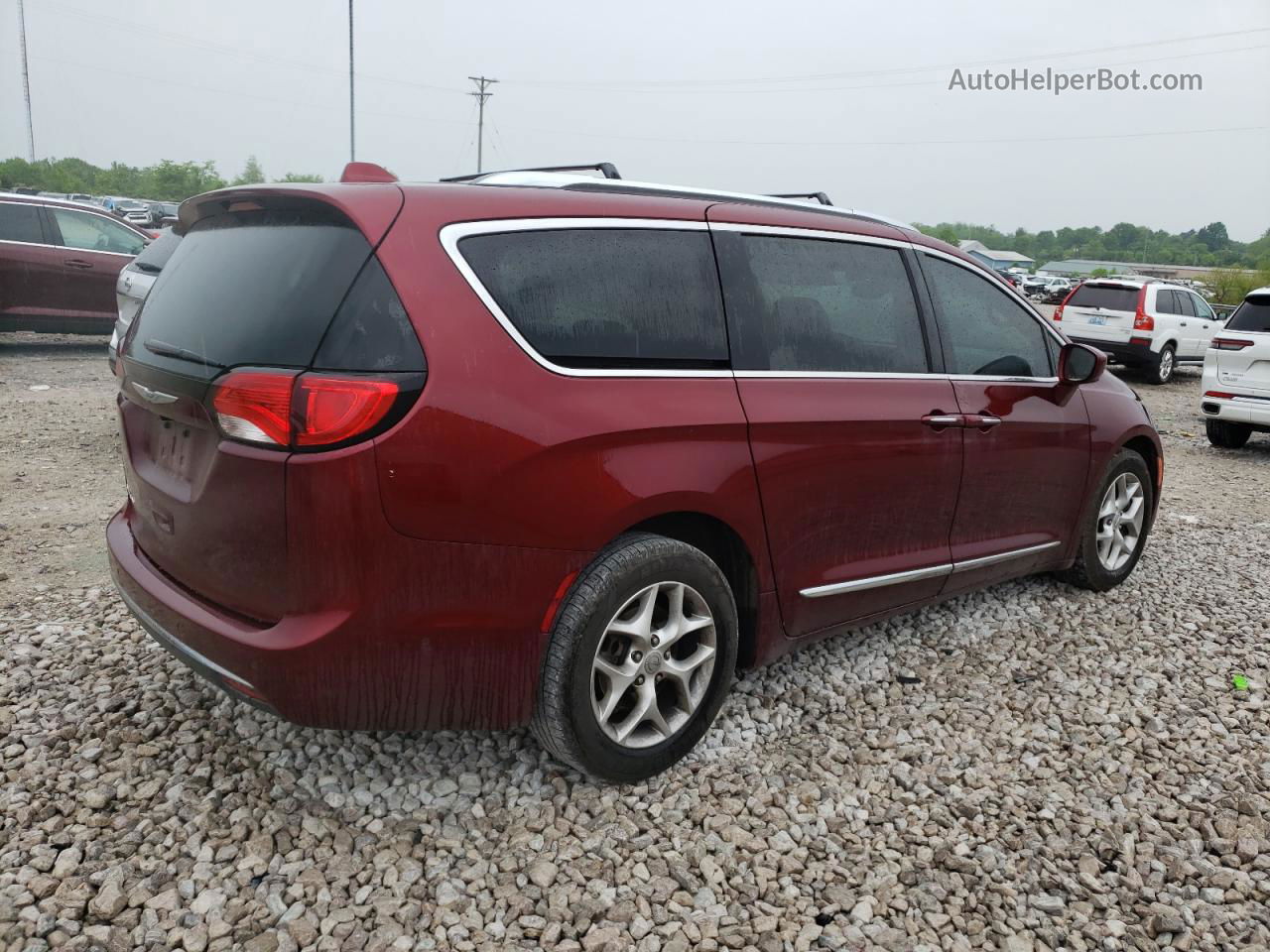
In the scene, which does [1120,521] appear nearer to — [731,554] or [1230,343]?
[731,554]

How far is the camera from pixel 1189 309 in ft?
53.5

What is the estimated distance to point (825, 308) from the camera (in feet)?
10.8

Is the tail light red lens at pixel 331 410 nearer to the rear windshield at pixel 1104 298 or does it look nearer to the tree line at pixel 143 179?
the rear windshield at pixel 1104 298

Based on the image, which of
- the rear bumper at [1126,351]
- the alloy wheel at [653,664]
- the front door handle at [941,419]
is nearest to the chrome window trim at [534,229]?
the alloy wheel at [653,664]

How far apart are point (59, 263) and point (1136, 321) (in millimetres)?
15405

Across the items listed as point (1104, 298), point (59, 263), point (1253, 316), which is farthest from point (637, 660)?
point (1104, 298)

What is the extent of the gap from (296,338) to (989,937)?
2.23m

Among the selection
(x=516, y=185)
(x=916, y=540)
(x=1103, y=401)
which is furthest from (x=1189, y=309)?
(x=516, y=185)

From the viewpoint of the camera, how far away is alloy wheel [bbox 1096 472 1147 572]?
4.68 metres

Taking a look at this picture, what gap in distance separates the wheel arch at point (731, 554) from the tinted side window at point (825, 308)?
51 cm

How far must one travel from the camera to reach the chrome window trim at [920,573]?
10.6 feet

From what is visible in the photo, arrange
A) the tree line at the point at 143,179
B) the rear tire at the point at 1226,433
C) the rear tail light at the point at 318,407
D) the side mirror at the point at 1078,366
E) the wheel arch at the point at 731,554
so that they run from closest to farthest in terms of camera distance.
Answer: the rear tail light at the point at 318,407
the wheel arch at the point at 731,554
the side mirror at the point at 1078,366
the rear tire at the point at 1226,433
the tree line at the point at 143,179

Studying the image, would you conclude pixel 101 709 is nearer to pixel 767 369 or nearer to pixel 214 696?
pixel 214 696

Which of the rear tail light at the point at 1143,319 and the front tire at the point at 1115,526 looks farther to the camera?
the rear tail light at the point at 1143,319
